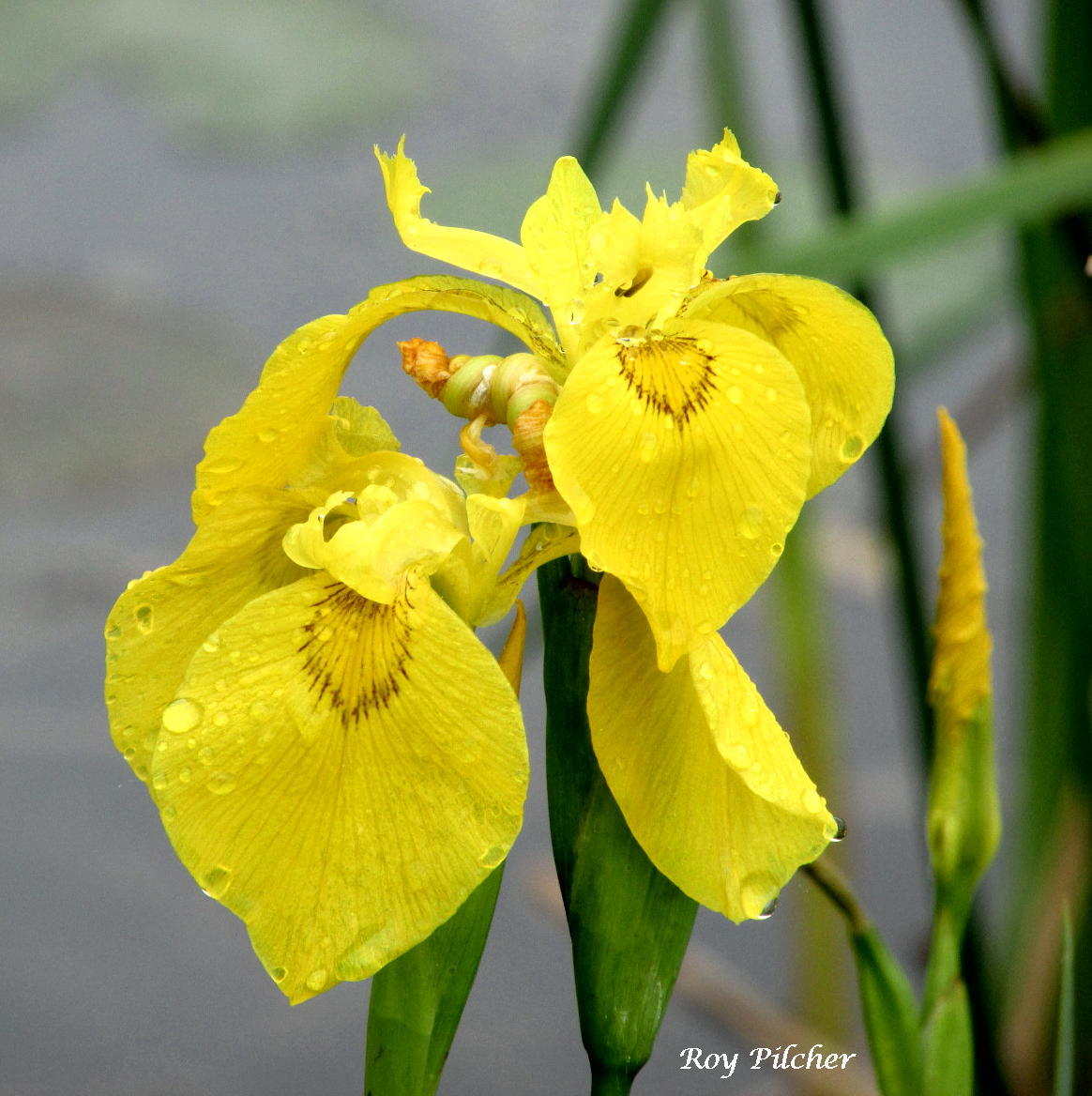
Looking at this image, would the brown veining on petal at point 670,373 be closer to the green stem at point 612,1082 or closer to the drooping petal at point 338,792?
the drooping petal at point 338,792

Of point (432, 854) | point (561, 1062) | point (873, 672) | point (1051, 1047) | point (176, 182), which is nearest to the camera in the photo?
point (432, 854)

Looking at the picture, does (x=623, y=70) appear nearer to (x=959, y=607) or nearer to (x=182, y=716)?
(x=959, y=607)

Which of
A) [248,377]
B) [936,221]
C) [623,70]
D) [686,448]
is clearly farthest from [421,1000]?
[248,377]

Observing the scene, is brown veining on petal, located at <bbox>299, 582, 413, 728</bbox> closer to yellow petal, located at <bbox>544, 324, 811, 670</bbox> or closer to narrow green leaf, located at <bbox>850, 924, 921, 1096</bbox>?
yellow petal, located at <bbox>544, 324, 811, 670</bbox>

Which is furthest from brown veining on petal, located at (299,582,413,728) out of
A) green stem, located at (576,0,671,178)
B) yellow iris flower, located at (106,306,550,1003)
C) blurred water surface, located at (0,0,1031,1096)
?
blurred water surface, located at (0,0,1031,1096)

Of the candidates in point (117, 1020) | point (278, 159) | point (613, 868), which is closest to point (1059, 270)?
point (613, 868)

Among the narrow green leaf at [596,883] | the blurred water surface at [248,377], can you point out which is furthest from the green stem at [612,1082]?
the blurred water surface at [248,377]

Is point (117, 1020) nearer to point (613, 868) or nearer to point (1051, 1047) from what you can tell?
point (1051, 1047)
